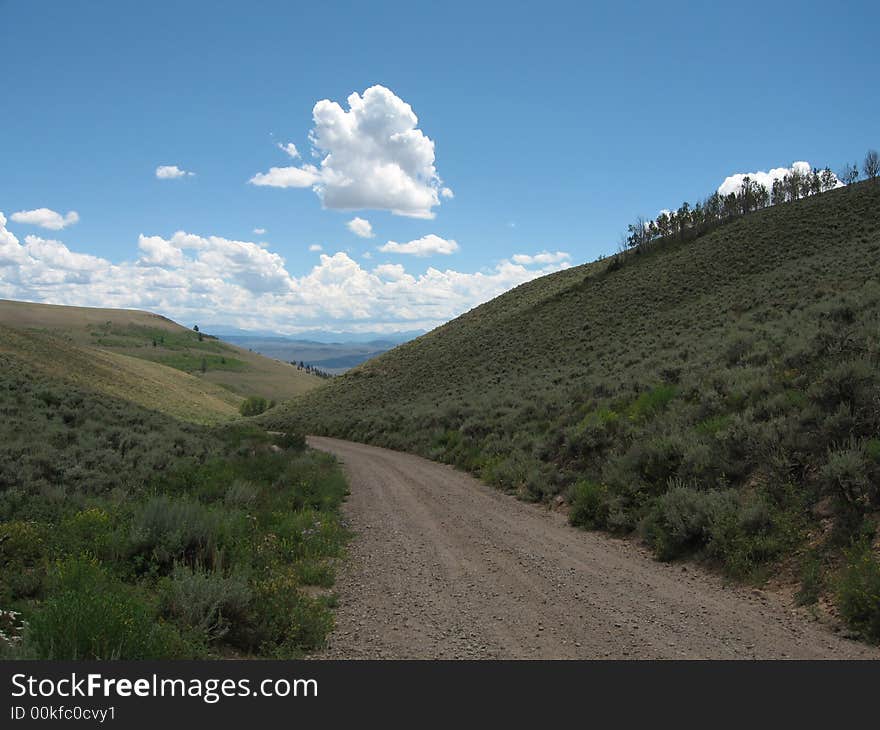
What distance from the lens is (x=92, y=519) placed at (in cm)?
728

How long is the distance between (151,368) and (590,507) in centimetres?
9252

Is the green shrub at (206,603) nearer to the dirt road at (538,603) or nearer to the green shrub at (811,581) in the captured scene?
the dirt road at (538,603)

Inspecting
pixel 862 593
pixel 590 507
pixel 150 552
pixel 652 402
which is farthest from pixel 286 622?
pixel 652 402

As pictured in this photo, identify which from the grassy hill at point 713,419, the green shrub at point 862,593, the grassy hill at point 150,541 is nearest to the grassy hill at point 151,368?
the grassy hill at point 713,419

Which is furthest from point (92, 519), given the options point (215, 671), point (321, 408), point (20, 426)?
point (321, 408)

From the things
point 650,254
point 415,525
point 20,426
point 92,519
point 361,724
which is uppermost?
point 650,254

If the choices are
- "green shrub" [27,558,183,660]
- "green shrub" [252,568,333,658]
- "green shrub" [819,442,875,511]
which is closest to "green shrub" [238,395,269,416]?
"green shrub" [252,568,333,658]

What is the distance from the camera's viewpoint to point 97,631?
160 inches

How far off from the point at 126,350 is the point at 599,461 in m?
183

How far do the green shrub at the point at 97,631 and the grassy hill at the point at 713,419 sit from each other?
679 cm

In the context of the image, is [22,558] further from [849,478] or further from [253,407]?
[253,407]

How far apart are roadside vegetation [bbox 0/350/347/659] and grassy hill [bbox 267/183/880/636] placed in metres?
5.74

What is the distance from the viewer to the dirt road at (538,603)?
5.30m

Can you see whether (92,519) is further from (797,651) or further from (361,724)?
(797,651)
